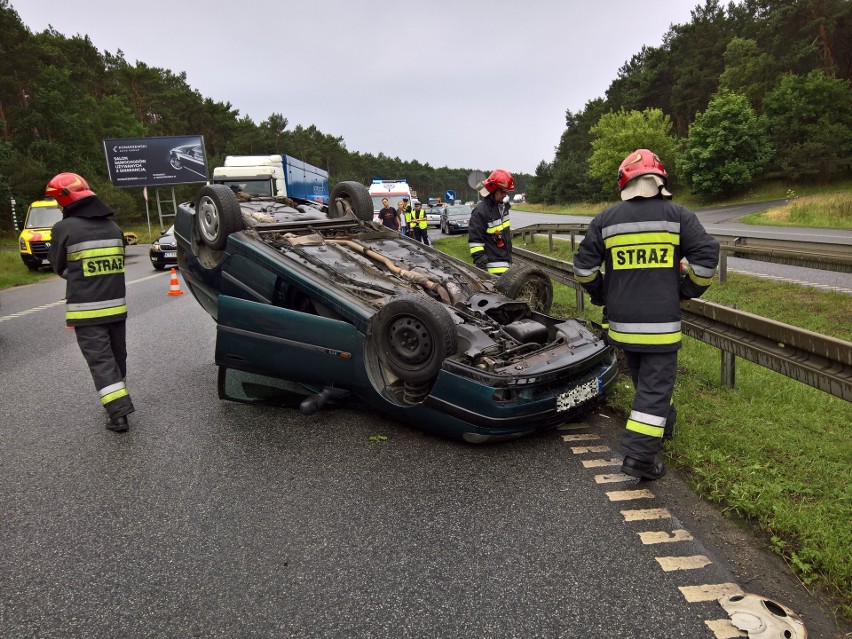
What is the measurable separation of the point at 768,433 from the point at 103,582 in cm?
358

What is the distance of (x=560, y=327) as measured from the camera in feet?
13.8

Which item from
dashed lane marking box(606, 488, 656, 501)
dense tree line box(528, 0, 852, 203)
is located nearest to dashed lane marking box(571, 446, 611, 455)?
dashed lane marking box(606, 488, 656, 501)

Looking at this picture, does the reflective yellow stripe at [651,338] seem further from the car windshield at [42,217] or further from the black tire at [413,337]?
the car windshield at [42,217]

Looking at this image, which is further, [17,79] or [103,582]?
[17,79]

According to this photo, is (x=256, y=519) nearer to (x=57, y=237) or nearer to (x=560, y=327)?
(x=560, y=327)

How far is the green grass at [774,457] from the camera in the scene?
8.13ft

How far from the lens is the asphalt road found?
7.25 ft

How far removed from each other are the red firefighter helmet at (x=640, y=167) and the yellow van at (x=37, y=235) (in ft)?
55.2

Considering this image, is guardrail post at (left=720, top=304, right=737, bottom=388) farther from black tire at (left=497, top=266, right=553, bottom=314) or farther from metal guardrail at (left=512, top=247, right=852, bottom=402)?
black tire at (left=497, top=266, right=553, bottom=314)

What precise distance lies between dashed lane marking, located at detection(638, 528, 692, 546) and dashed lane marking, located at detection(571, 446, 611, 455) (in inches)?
36.0

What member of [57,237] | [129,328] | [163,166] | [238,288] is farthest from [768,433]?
[163,166]

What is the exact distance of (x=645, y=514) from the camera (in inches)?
113

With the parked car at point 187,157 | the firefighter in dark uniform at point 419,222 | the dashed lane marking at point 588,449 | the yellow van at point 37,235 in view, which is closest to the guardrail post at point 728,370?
the dashed lane marking at point 588,449

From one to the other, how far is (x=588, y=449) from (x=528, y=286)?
1728 mm
